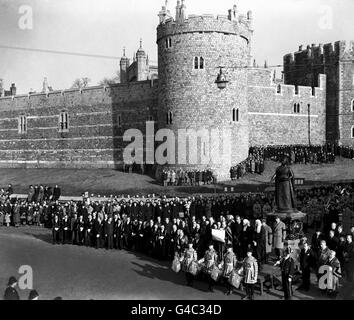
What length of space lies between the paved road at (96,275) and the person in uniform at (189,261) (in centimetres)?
26

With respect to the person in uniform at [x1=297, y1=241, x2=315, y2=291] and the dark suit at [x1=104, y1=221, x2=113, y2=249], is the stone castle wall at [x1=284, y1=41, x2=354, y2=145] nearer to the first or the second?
the dark suit at [x1=104, y1=221, x2=113, y2=249]

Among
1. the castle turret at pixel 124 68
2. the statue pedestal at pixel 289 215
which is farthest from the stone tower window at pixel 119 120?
the statue pedestal at pixel 289 215

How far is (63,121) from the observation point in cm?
4747

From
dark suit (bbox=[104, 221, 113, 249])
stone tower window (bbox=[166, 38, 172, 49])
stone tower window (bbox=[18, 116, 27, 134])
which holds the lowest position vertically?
dark suit (bbox=[104, 221, 113, 249])

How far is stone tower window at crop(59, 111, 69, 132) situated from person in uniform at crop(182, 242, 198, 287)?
3534cm

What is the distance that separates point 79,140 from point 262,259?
34.0 metres

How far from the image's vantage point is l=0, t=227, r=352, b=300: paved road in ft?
40.8

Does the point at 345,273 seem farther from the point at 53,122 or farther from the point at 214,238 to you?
the point at 53,122

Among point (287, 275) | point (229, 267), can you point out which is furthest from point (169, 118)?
point (287, 275)

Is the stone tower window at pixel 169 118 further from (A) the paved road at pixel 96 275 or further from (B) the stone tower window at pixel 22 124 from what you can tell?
(B) the stone tower window at pixel 22 124

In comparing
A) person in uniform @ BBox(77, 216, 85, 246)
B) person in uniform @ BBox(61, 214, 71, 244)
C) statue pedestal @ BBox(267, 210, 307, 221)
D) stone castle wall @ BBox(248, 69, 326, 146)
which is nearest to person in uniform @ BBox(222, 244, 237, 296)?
statue pedestal @ BBox(267, 210, 307, 221)

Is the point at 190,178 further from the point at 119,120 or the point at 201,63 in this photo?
the point at 119,120

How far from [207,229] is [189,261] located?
6.22 ft

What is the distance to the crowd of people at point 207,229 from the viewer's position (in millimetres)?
12820
